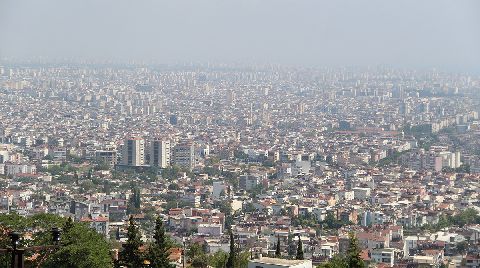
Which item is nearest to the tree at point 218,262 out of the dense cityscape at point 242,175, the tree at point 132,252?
the dense cityscape at point 242,175

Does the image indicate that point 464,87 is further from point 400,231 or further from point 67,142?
point 400,231

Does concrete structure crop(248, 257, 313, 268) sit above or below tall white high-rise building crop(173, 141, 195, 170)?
above

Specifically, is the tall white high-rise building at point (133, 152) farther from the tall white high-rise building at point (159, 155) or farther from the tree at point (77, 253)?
the tree at point (77, 253)

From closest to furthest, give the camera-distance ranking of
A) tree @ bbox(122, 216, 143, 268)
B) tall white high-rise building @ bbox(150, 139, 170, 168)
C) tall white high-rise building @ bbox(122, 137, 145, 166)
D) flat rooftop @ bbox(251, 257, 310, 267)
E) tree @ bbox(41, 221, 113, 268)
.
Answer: tree @ bbox(41, 221, 113, 268) < tree @ bbox(122, 216, 143, 268) < flat rooftop @ bbox(251, 257, 310, 267) < tall white high-rise building @ bbox(122, 137, 145, 166) < tall white high-rise building @ bbox(150, 139, 170, 168)

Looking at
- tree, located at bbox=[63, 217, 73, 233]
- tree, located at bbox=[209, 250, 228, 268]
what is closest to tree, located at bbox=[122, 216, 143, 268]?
tree, located at bbox=[63, 217, 73, 233]

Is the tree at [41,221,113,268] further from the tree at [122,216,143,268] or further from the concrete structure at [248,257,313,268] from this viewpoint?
the concrete structure at [248,257,313,268]
